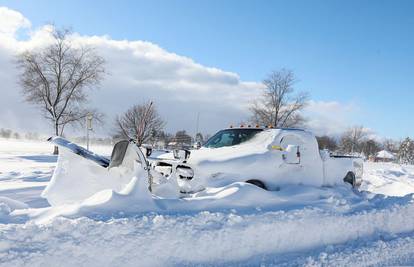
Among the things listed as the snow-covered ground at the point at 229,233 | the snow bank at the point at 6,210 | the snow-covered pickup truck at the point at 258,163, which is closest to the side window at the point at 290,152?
the snow-covered pickup truck at the point at 258,163

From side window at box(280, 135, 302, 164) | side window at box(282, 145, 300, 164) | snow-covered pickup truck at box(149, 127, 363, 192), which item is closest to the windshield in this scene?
snow-covered pickup truck at box(149, 127, 363, 192)

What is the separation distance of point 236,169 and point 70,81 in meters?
25.0

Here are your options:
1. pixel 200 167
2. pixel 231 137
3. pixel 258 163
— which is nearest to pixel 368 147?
pixel 231 137

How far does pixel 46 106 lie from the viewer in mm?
26953

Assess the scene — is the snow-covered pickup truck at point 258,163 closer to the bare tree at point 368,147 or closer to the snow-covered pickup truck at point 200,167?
the snow-covered pickup truck at point 200,167

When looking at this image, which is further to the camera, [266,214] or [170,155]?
[170,155]

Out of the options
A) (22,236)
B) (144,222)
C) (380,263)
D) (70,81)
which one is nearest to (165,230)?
(144,222)

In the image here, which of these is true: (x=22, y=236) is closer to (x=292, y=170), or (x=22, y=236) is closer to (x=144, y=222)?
(x=144, y=222)

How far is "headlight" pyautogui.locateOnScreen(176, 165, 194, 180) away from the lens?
5719mm

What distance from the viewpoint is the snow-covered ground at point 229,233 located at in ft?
10.7

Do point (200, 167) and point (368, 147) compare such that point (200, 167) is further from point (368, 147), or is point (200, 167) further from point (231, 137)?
point (368, 147)

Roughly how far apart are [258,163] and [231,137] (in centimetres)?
148

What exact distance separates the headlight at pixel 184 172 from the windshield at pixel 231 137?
1.47m

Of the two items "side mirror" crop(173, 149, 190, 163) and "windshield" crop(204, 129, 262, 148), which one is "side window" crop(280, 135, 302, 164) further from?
"side mirror" crop(173, 149, 190, 163)
